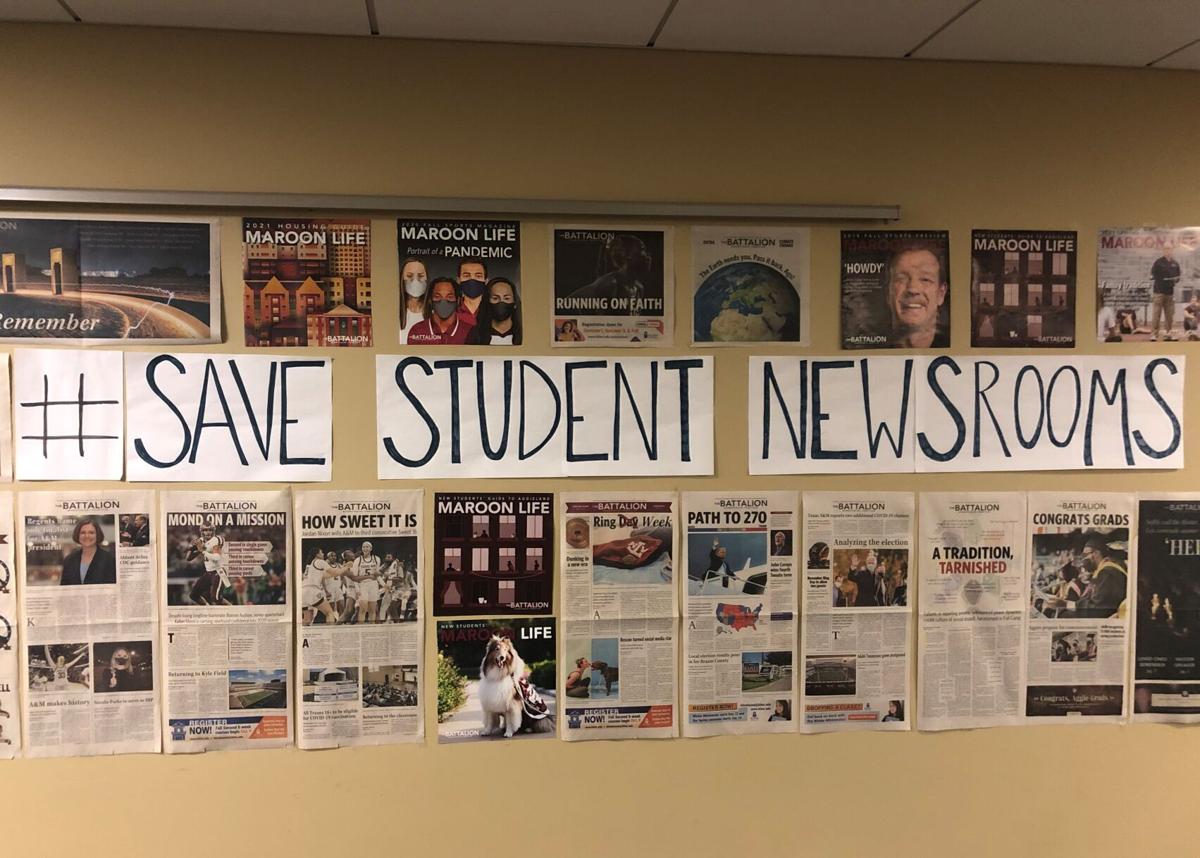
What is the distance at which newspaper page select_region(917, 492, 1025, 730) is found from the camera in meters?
1.45

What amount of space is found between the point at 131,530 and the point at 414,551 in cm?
50

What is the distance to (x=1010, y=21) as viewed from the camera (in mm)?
1288

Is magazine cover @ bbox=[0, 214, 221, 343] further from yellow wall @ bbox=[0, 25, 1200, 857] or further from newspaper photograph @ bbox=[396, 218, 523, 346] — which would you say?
newspaper photograph @ bbox=[396, 218, 523, 346]

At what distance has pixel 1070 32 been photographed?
4.33 feet

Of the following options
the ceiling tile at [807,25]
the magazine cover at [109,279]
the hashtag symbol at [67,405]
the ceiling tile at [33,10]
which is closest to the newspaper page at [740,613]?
the ceiling tile at [807,25]

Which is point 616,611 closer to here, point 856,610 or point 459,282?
point 856,610

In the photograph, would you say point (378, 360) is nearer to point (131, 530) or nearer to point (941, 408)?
point (131, 530)

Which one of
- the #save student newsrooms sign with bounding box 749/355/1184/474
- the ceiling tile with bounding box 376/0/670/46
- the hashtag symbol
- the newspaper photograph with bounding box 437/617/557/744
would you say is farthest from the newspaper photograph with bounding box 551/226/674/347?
the hashtag symbol

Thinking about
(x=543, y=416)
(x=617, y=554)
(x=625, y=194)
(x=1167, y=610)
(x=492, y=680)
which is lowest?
(x=492, y=680)

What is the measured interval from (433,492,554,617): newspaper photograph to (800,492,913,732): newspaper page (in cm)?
51

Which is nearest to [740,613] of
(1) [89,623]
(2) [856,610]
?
(2) [856,610]

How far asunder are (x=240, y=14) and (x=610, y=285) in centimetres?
77

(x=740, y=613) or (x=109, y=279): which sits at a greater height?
(x=109, y=279)

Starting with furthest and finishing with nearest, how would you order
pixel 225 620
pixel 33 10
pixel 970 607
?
pixel 970 607 < pixel 225 620 < pixel 33 10
